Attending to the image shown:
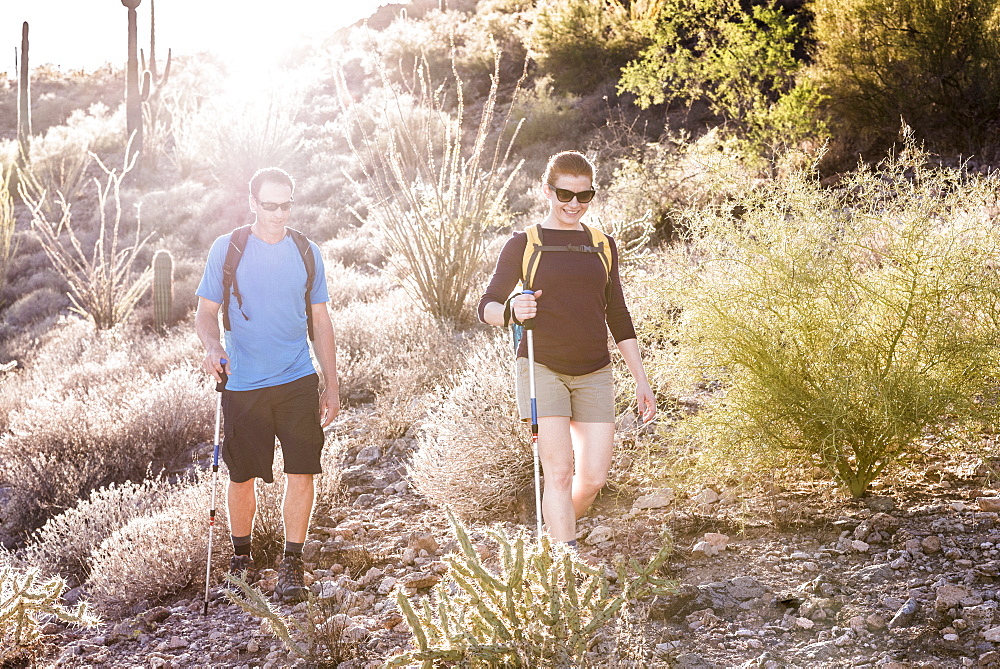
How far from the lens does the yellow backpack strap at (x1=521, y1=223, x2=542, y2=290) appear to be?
3.40 meters

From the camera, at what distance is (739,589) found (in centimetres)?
347

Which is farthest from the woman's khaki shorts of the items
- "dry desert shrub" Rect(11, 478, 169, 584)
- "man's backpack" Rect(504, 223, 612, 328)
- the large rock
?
"dry desert shrub" Rect(11, 478, 169, 584)

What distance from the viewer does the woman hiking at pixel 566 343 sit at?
337 cm

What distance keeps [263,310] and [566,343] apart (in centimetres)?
146

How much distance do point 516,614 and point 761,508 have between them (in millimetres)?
1999

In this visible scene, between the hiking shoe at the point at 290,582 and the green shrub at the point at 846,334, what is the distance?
1.99 metres

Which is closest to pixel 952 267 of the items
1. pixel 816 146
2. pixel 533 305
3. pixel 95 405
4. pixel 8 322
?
pixel 533 305

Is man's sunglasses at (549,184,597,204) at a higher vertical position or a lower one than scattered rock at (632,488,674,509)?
higher

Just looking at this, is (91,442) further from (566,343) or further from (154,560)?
(566,343)

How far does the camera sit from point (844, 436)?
387cm

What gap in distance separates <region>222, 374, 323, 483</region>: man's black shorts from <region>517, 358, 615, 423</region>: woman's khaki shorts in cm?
115

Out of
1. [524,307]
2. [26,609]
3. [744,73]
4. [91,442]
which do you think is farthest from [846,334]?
[744,73]

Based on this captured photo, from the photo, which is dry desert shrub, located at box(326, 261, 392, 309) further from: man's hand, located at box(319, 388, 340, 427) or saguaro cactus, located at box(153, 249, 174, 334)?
man's hand, located at box(319, 388, 340, 427)

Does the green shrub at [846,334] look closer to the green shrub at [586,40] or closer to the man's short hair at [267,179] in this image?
the man's short hair at [267,179]
